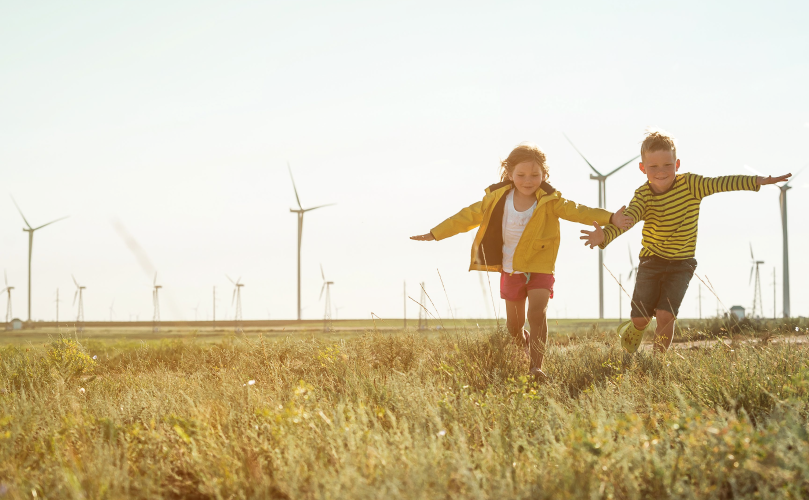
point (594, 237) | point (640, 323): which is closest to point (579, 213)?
point (594, 237)

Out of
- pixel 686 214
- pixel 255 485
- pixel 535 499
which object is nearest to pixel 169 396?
pixel 255 485

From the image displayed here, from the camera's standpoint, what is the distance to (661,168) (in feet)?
21.9

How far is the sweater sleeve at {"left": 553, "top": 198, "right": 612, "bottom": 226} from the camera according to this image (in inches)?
255

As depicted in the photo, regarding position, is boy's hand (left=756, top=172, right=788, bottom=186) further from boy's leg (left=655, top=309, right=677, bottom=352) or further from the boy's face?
boy's leg (left=655, top=309, right=677, bottom=352)

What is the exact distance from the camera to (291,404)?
3535 mm

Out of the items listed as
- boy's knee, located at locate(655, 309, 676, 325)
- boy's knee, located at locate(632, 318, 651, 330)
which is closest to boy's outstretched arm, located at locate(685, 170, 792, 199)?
boy's knee, located at locate(655, 309, 676, 325)

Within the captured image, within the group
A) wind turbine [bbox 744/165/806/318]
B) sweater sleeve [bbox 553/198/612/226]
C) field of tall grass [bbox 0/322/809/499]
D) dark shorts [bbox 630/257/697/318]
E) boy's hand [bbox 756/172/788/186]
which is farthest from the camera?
wind turbine [bbox 744/165/806/318]

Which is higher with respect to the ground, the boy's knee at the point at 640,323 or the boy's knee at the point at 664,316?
the boy's knee at the point at 664,316

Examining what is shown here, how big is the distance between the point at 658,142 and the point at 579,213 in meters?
1.13

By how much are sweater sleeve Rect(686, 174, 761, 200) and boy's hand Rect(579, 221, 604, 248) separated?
123cm

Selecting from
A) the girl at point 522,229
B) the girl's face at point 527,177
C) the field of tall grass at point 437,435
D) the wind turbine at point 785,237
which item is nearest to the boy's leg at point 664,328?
the field of tall grass at point 437,435

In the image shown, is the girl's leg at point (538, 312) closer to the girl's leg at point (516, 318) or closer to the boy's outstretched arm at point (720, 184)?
the girl's leg at point (516, 318)

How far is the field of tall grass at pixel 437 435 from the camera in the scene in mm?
2734

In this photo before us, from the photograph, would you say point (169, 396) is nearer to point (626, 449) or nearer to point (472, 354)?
point (472, 354)
